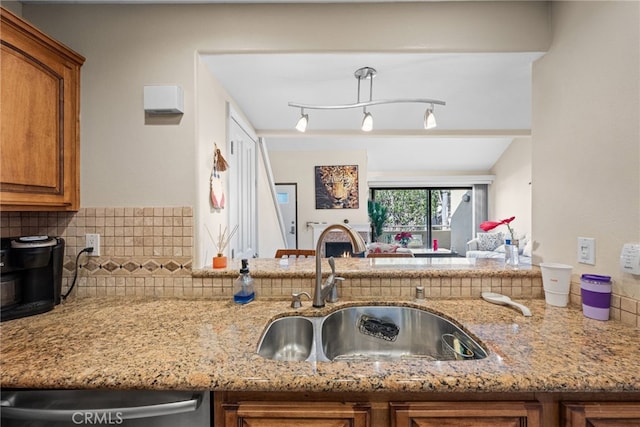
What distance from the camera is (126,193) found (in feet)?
4.83

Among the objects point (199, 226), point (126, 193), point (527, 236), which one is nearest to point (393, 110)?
point (199, 226)

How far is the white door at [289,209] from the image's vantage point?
5664 millimetres

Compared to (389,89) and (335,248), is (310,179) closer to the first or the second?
(335,248)

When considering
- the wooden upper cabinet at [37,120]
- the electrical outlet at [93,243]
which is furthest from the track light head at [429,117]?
the electrical outlet at [93,243]

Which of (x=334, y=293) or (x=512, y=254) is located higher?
(x=512, y=254)

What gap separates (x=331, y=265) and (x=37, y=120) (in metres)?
1.42

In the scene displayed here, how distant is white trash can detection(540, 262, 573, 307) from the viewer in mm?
1278

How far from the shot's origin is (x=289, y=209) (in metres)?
5.70

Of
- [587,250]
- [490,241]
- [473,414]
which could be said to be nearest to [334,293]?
[473,414]

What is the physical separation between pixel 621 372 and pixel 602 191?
735mm

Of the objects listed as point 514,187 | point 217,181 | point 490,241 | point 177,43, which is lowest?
point 490,241

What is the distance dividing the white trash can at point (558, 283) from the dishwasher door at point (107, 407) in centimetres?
148

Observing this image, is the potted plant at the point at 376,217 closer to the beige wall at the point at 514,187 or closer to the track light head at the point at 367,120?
the beige wall at the point at 514,187

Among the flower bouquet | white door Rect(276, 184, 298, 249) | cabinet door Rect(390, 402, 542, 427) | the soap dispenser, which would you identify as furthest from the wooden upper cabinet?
the flower bouquet
